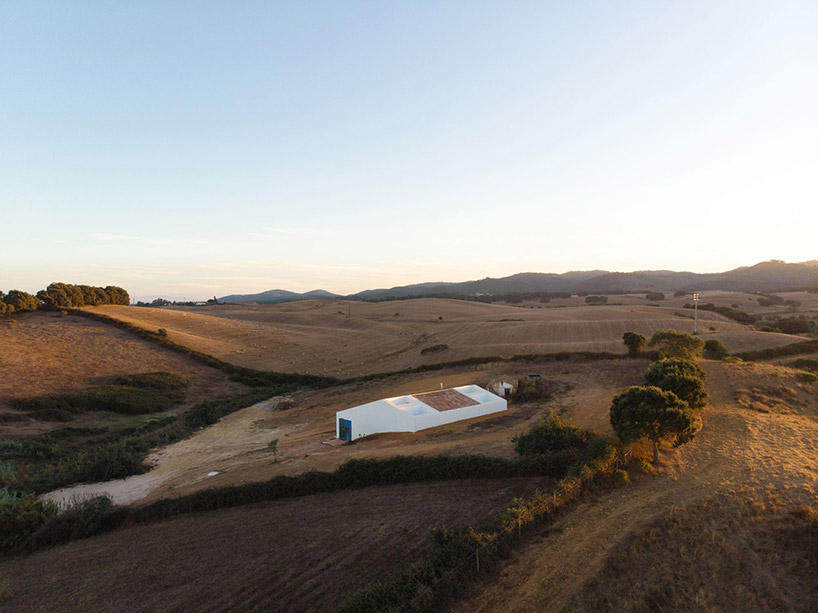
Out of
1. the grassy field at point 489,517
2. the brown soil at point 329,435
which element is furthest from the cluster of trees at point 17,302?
the brown soil at point 329,435

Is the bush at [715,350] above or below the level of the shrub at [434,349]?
above

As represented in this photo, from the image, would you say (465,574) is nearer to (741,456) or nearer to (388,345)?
(741,456)

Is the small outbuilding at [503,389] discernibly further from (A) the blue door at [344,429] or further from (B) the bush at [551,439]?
(B) the bush at [551,439]

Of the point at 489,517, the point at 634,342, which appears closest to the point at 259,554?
the point at 489,517

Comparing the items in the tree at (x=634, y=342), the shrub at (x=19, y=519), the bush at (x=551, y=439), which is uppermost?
the tree at (x=634, y=342)

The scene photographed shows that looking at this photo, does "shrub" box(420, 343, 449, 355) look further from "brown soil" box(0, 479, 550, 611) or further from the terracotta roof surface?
"brown soil" box(0, 479, 550, 611)

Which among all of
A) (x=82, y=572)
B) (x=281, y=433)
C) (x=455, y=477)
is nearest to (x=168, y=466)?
(x=281, y=433)

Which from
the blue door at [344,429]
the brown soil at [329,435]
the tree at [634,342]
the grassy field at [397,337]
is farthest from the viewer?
the grassy field at [397,337]
